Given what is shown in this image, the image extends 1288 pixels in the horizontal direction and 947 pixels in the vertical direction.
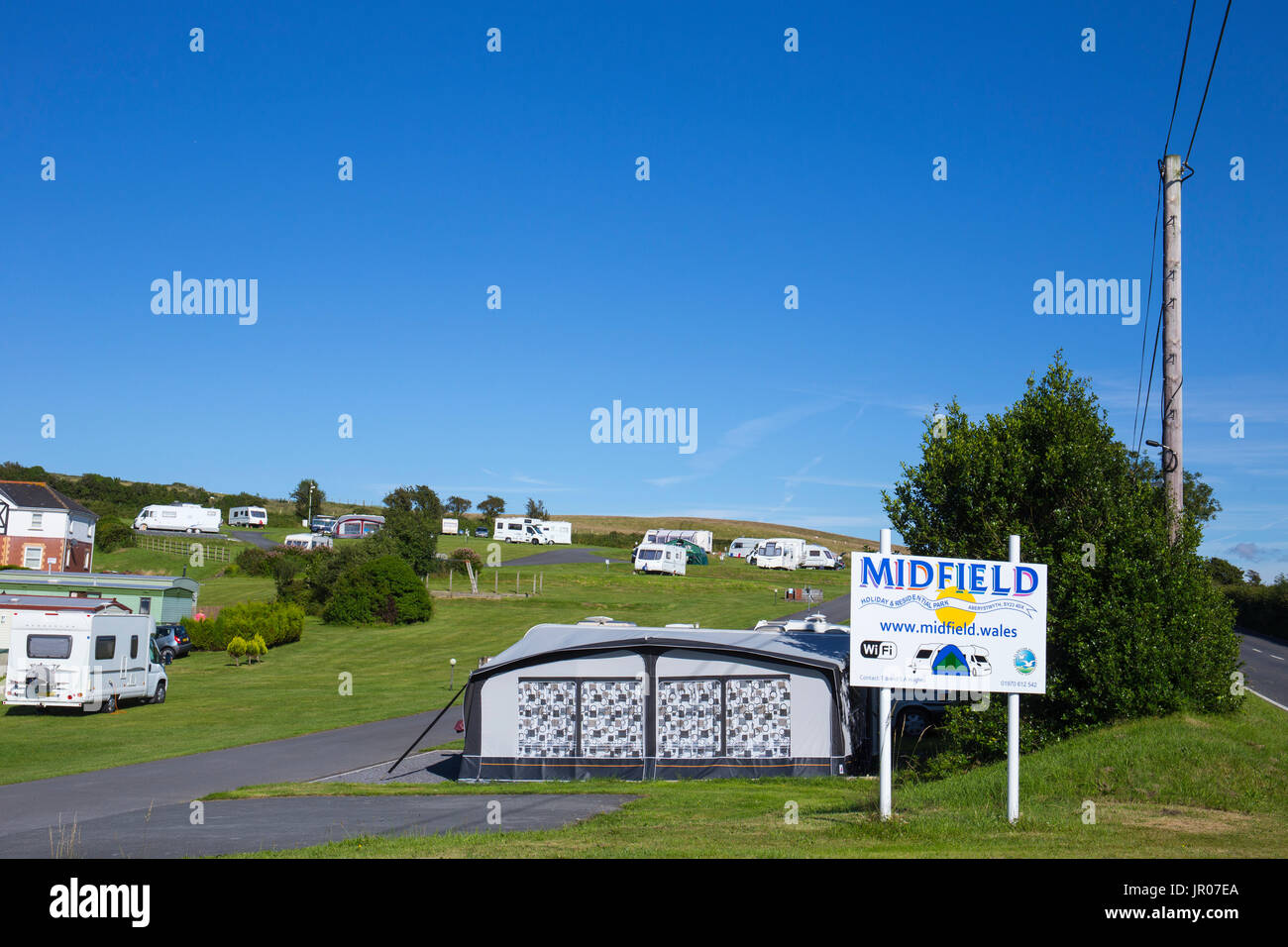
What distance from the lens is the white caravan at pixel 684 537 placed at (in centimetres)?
7475

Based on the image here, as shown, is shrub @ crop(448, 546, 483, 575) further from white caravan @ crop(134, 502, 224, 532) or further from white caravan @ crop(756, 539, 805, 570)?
white caravan @ crop(134, 502, 224, 532)

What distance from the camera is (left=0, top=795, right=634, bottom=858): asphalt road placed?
36.8 ft

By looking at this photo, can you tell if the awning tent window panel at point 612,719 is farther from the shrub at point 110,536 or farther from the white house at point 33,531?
the shrub at point 110,536

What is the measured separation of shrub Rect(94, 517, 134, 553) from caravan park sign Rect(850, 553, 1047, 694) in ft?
233

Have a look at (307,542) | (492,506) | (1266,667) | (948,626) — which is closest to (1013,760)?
(948,626)

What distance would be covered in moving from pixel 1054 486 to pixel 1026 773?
5323mm

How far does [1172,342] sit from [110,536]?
72139 millimetres

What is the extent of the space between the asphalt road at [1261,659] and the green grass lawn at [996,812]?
8.30 ft

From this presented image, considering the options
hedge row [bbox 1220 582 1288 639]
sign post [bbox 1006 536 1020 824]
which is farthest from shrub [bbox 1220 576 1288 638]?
sign post [bbox 1006 536 1020 824]

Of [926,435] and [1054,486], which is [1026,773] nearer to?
[1054,486]

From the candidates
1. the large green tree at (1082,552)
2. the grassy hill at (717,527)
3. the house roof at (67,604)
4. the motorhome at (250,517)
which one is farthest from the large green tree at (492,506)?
the large green tree at (1082,552)
